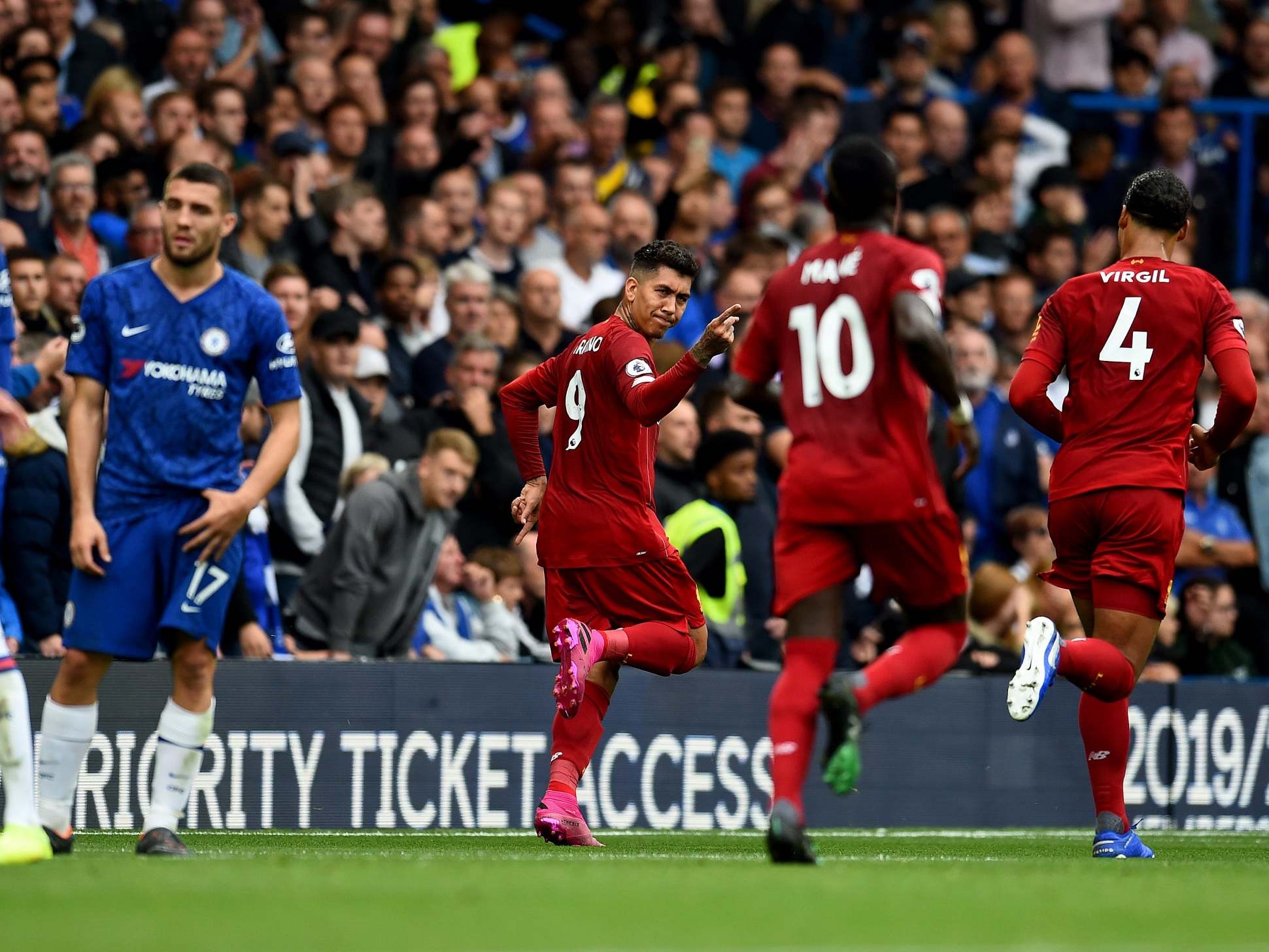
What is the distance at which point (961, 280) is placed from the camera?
16.3m

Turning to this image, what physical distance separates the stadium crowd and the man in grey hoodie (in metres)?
0.02

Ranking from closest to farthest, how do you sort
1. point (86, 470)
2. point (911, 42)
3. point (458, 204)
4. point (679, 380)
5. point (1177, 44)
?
point (86, 470)
point (679, 380)
point (458, 204)
point (911, 42)
point (1177, 44)

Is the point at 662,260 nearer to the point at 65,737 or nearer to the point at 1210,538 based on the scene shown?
the point at 65,737

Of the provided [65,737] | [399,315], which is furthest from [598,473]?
[399,315]

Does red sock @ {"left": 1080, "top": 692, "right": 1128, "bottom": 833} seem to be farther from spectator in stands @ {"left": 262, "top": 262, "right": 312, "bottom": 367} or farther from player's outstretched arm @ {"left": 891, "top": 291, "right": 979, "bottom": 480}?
spectator in stands @ {"left": 262, "top": 262, "right": 312, "bottom": 367}

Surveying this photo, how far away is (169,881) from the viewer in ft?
21.5

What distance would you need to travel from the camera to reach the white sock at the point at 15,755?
7.10 metres

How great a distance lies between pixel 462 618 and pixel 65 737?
492 cm

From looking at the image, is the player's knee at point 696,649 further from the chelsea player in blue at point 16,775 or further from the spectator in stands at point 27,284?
the spectator in stands at point 27,284

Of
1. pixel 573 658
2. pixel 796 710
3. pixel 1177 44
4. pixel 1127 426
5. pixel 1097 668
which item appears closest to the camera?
pixel 796 710

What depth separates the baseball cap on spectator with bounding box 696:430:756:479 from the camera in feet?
42.5

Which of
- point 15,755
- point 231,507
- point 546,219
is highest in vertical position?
point 546,219

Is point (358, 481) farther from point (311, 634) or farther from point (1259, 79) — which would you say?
point (1259, 79)

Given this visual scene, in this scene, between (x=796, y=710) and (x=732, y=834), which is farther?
(x=732, y=834)
